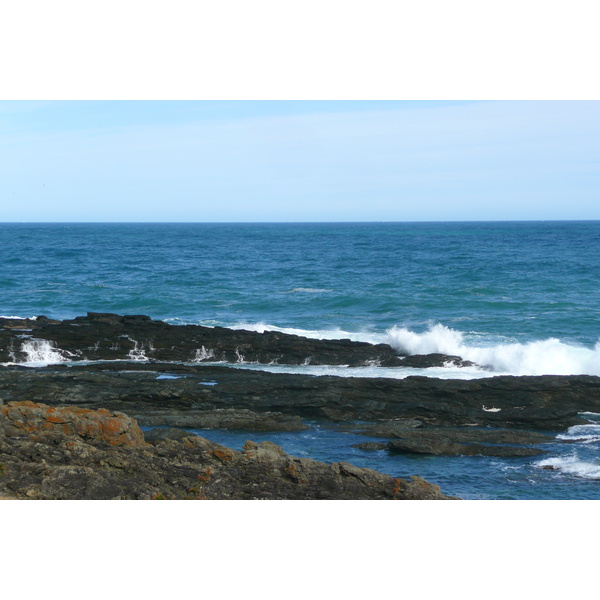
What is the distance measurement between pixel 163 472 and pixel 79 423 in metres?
2.26

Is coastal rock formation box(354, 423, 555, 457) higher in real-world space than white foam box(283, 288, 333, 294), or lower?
lower

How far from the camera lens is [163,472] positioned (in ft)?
31.8

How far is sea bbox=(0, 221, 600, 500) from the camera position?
1256cm

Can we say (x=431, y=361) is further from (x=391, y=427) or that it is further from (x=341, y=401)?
(x=391, y=427)

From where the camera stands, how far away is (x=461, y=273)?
168ft

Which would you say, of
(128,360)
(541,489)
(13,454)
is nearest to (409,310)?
(128,360)

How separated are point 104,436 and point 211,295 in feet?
99.1

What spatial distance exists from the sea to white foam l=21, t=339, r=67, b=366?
243 mm

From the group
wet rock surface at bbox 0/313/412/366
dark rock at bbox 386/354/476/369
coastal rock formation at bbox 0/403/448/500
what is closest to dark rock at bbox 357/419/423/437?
coastal rock formation at bbox 0/403/448/500

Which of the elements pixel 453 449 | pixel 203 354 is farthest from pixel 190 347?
pixel 453 449

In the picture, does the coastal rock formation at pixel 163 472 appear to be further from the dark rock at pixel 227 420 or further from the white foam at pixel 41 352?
the white foam at pixel 41 352

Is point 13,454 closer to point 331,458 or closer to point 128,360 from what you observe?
point 331,458

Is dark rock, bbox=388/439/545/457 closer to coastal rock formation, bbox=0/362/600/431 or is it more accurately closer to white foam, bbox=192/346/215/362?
coastal rock formation, bbox=0/362/600/431

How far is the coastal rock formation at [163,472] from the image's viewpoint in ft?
29.0
